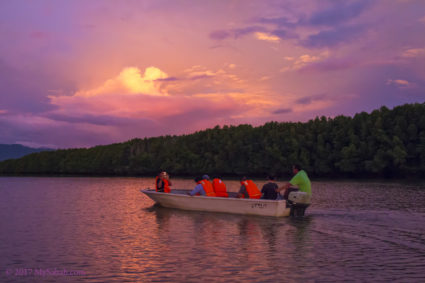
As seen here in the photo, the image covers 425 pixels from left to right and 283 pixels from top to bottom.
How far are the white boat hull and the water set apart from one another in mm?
580

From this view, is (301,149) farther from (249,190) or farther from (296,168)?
(296,168)

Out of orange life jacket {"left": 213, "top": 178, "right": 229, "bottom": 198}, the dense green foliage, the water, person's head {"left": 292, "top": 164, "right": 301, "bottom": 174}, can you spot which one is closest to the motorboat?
the water

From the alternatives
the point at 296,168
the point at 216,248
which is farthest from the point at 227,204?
the point at 216,248

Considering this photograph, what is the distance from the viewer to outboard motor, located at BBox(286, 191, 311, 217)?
23688 millimetres

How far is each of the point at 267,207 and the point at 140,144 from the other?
16757 centimetres

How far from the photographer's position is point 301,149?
113 metres

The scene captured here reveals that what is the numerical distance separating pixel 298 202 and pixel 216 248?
9.18 m

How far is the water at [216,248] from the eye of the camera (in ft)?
39.3

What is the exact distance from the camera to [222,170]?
136375mm

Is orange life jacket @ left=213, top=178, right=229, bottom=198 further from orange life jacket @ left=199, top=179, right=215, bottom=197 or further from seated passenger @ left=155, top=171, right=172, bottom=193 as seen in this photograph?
seated passenger @ left=155, top=171, right=172, bottom=193

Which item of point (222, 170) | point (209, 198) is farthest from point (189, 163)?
point (209, 198)

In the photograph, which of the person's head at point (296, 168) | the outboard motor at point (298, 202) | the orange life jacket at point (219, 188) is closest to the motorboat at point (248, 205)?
the outboard motor at point (298, 202)

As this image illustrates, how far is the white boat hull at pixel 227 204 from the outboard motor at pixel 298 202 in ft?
0.96

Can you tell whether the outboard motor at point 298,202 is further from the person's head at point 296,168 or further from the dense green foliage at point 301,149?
the dense green foliage at point 301,149
